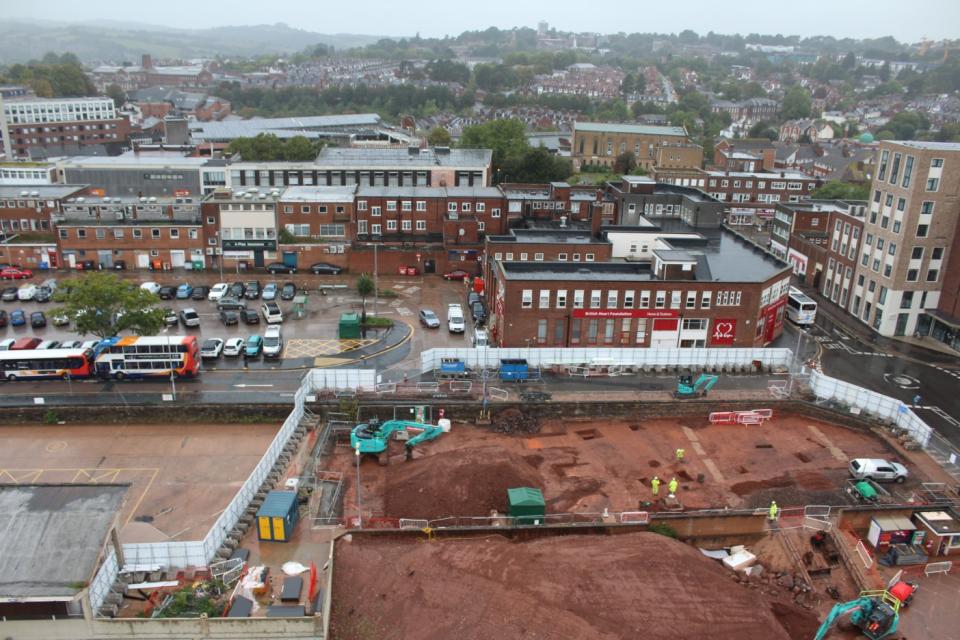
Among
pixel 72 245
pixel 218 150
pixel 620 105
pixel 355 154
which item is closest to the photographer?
pixel 72 245

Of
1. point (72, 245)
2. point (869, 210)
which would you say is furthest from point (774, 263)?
point (72, 245)

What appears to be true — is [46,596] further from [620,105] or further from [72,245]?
[620,105]

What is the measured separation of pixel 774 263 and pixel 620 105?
142 metres

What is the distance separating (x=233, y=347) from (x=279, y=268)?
1814 centimetres

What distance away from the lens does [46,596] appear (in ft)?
67.0

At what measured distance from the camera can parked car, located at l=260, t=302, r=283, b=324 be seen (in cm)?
4841

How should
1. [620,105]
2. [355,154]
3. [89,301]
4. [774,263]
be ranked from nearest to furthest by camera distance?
1. [89,301]
2. [774,263]
3. [355,154]
4. [620,105]

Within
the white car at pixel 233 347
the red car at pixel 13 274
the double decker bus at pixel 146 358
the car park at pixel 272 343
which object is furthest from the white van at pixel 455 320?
the red car at pixel 13 274

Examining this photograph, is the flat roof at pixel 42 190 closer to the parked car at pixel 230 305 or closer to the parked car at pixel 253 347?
the parked car at pixel 230 305

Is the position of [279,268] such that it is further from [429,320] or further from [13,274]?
[13,274]

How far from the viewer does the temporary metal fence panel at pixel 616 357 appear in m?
41.6

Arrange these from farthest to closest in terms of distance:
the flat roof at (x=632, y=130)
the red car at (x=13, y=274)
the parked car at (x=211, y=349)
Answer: the flat roof at (x=632, y=130), the red car at (x=13, y=274), the parked car at (x=211, y=349)

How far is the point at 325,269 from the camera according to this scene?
198ft

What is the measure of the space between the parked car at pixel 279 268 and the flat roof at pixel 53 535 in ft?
123
